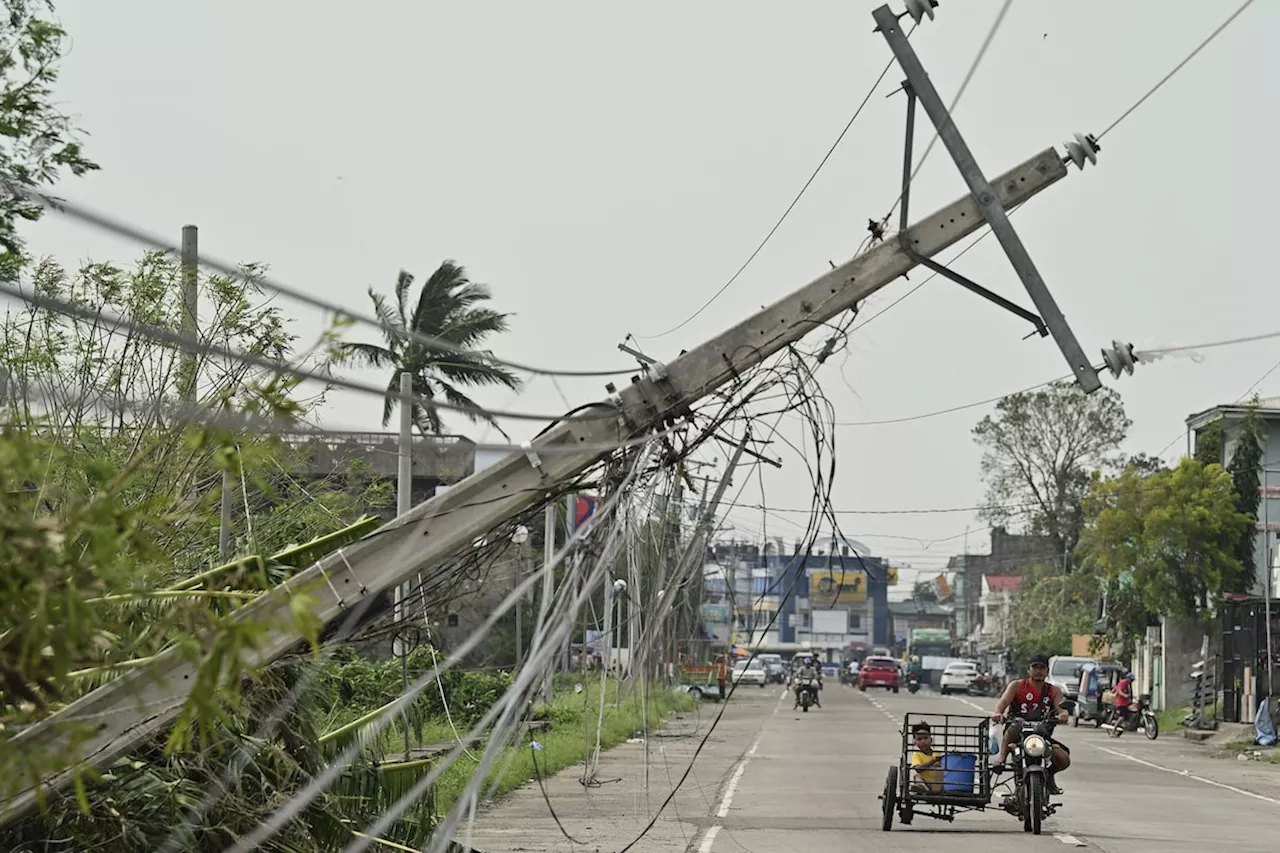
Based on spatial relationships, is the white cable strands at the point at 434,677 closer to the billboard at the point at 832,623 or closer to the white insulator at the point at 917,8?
the white insulator at the point at 917,8

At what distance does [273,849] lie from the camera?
31.6ft

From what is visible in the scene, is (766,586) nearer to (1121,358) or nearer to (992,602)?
(1121,358)

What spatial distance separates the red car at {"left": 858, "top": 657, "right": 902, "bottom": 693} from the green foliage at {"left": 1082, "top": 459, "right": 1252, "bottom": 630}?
36.1m

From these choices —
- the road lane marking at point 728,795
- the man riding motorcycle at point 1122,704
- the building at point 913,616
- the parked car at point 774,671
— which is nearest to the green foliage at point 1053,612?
the parked car at point 774,671

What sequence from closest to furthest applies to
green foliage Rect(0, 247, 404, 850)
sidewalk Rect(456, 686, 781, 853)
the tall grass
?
green foliage Rect(0, 247, 404, 850), the tall grass, sidewalk Rect(456, 686, 781, 853)

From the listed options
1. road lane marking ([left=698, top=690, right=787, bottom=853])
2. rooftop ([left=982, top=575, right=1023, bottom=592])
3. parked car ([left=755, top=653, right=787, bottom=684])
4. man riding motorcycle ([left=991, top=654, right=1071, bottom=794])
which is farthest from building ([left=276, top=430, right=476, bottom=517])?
rooftop ([left=982, top=575, right=1023, bottom=592])

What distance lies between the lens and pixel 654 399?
9.89m

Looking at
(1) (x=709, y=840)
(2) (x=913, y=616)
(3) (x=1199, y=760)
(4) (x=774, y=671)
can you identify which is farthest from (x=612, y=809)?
(2) (x=913, y=616)

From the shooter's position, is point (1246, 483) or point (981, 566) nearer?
point (1246, 483)

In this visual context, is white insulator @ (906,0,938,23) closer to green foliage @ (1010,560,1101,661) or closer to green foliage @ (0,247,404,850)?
green foliage @ (0,247,404,850)

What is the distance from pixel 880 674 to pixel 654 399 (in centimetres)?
7889

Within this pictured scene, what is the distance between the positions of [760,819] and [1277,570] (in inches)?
1367

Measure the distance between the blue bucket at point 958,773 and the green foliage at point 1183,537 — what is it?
3443 centimetres

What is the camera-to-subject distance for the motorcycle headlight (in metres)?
16.1
